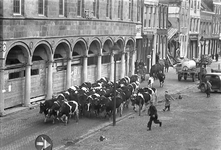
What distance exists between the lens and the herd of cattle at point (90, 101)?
2362 centimetres

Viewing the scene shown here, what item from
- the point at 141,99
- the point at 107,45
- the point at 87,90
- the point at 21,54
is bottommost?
the point at 141,99

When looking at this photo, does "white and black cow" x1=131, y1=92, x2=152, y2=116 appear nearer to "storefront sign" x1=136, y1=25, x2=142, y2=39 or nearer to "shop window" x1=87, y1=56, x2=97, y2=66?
"shop window" x1=87, y1=56, x2=97, y2=66

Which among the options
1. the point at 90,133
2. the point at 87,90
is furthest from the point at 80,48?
the point at 90,133

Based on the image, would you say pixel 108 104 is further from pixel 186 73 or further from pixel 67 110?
pixel 186 73

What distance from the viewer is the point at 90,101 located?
25.6 meters

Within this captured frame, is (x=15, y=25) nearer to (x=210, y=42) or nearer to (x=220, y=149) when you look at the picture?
(x=220, y=149)

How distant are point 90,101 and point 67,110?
2.38 m

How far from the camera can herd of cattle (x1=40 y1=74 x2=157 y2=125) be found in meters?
23.6

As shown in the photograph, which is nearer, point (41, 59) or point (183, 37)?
point (41, 59)

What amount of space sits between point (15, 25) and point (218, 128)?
11124 millimetres

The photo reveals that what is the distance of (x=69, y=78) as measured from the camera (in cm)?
3319

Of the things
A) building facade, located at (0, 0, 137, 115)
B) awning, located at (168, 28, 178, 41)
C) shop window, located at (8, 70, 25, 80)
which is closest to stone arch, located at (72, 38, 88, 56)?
building facade, located at (0, 0, 137, 115)

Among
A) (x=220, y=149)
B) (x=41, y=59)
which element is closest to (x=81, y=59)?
(x=41, y=59)

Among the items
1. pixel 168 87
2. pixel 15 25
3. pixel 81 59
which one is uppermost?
pixel 15 25
